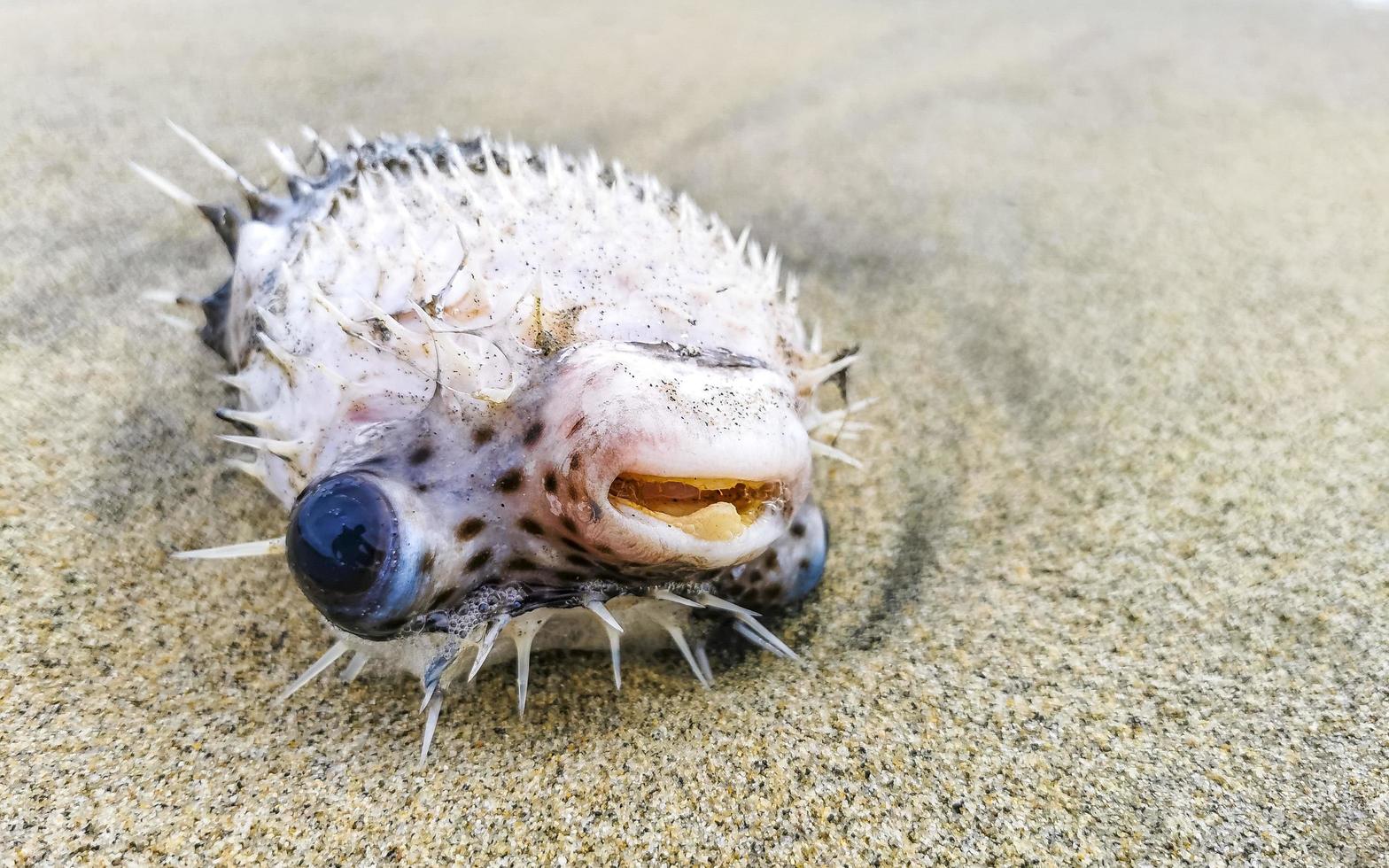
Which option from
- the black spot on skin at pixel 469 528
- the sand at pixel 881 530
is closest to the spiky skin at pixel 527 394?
the black spot on skin at pixel 469 528

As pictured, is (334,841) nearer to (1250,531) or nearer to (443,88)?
(1250,531)

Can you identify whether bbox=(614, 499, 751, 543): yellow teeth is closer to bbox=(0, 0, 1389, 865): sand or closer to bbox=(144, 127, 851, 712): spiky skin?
bbox=(144, 127, 851, 712): spiky skin

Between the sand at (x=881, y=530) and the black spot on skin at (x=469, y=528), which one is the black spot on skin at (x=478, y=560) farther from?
the sand at (x=881, y=530)

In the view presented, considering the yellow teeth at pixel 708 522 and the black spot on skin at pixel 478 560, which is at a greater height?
the yellow teeth at pixel 708 522

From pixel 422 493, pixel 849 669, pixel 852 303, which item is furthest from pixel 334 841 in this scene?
pixel 852 303

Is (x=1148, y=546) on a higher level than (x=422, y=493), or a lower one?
lower

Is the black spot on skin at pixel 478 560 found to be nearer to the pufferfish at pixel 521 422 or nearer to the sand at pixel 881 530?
the pufferfish at pixel 521 422

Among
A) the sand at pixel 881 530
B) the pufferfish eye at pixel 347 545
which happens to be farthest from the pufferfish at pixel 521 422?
the sand at pixel 881 530

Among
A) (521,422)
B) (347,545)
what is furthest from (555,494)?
(347,545)

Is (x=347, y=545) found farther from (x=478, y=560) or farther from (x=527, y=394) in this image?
(x=527, y=394)
